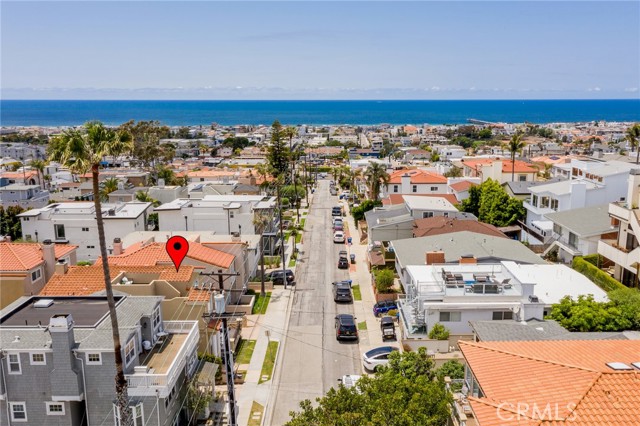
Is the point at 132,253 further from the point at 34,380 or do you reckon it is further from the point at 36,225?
the point at 36,225

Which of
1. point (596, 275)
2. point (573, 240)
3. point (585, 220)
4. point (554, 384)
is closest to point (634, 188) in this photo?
point (596, 275)

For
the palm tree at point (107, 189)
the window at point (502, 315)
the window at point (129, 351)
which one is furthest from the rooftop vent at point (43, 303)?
the palm tree at point (107, 189)

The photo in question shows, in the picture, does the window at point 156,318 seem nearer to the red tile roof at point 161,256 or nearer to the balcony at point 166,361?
the balcony at point 166,361

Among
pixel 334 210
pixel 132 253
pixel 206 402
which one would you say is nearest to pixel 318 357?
pixel 206 402

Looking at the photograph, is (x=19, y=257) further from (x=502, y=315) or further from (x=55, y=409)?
(x=502, y=315)

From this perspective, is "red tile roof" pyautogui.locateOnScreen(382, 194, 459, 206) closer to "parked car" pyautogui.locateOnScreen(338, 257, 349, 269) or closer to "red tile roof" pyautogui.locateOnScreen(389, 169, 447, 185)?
"red tile roof" pyautogui.locateOnScreen(389, 169, 447, 185)

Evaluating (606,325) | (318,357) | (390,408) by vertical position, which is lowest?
(318,357)

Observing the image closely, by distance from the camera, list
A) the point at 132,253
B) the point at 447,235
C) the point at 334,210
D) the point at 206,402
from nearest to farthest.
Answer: the point at 206,402 → the point at 132,253 → the point at 447,235 → the point at 334,210
